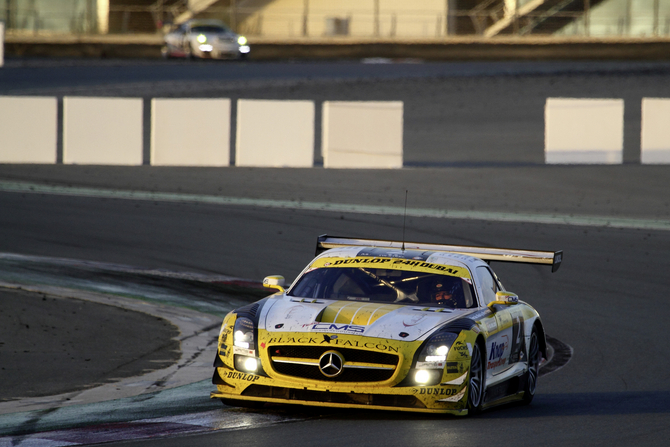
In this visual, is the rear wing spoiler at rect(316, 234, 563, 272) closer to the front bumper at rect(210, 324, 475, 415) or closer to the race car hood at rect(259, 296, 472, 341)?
the race car hood at rect(259, 296, 472, 341)

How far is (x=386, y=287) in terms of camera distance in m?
8.71

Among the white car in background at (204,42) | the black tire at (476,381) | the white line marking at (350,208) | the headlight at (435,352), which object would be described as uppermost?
the white car in background at (204,42)

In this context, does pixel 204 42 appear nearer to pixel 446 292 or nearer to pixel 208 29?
pixel 208 29

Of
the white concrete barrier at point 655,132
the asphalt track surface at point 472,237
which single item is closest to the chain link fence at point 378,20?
the asphalt track surface at point 472,237

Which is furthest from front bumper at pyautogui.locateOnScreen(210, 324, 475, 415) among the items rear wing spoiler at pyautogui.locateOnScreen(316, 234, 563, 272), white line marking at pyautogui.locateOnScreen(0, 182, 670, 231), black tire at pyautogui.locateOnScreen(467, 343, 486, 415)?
white line marking at pyautogui.locateOnScreen(0, 182, 670, 231)

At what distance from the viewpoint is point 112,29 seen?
149 feet

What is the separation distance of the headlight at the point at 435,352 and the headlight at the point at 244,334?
1.17m

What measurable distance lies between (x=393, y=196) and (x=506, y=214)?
2623 millimetres

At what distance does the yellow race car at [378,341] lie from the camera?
298 inches

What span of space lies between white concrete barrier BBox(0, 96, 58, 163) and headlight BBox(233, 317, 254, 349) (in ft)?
52.9

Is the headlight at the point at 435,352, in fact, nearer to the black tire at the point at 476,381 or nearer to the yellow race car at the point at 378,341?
the yellow race car at the point at 378,341

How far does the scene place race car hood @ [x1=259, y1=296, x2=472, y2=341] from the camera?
7691 millimetres

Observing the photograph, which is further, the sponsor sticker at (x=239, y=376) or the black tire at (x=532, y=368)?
the black tire at (x=532, y=368)

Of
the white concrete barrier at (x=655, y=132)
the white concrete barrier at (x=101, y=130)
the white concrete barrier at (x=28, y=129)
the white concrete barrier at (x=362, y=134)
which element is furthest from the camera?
the white concrete barrier at (x=655, y=132)
